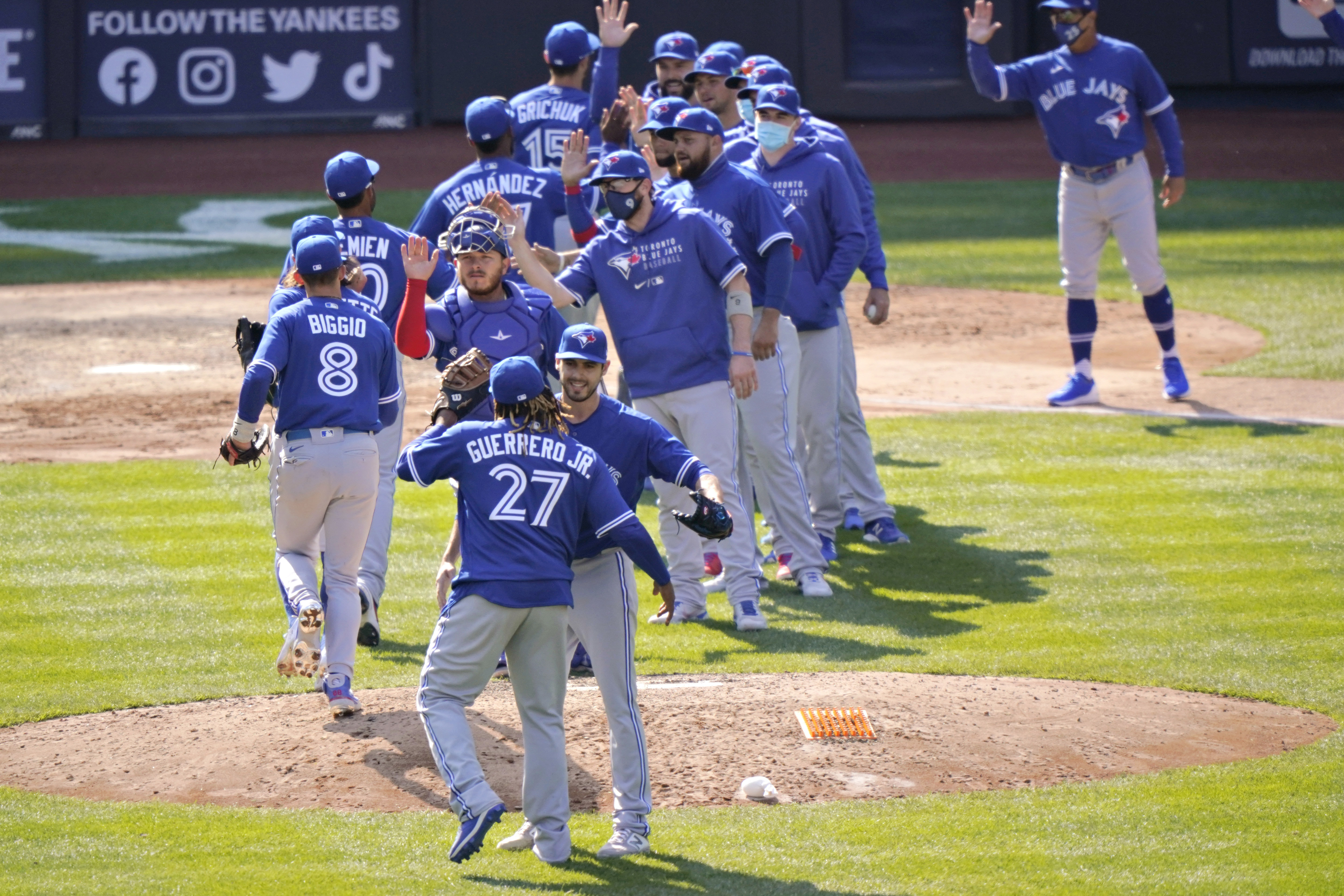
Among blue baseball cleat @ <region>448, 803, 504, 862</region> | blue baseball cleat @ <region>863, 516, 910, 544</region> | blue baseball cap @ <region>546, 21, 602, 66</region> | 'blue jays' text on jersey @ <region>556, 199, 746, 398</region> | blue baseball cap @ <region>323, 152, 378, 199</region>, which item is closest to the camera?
blue baseball cleat @ <region>448, 803, 504, 862</region>

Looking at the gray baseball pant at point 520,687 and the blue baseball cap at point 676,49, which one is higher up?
the blue baseball cap at point 676,49

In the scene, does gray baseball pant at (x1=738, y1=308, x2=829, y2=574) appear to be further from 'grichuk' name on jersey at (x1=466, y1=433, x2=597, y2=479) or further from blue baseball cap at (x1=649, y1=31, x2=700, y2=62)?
'grichuk' name on jersey at (x1=466, y1=433, x2=597, y2=479)

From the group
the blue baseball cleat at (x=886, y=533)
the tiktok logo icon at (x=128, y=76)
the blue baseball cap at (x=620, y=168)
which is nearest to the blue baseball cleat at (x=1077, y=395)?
the blue baseball cleat at (x=886, y=533)

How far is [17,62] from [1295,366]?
1604 centimetres

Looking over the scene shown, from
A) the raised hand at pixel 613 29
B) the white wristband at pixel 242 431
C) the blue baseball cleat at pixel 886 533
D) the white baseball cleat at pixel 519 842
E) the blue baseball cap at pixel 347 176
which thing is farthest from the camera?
the raised hand at pixel 613 29

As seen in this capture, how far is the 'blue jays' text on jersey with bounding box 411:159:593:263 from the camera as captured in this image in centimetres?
725

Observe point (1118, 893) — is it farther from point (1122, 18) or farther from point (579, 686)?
point (1122, 18)

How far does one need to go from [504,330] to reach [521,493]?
5.08 feet

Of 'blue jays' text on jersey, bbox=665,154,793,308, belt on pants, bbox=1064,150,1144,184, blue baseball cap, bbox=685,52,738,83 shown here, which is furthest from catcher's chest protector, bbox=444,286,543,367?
belt on pants, bbox=1064,150,1144,184

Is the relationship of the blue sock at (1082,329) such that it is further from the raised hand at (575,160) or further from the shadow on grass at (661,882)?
the shadow on grass at (661,882)

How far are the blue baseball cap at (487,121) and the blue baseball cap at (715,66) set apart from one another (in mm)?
1086

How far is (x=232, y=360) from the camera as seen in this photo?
12.9 m

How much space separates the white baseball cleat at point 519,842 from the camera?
472cm

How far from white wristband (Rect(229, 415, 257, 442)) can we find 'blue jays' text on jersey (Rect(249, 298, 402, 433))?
12 cm
